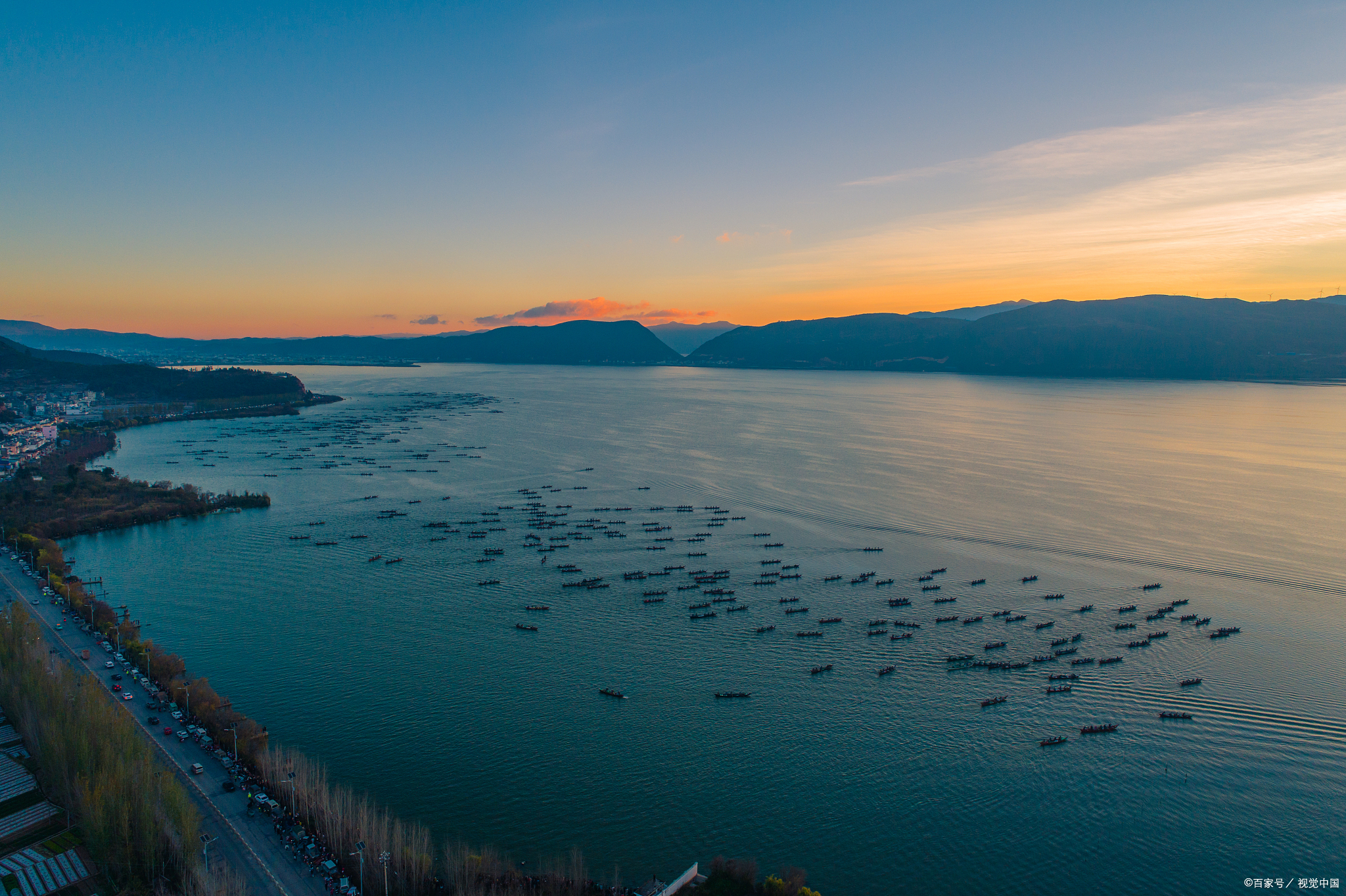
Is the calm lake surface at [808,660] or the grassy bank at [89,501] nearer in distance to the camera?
the calm lake surface at [808,660]

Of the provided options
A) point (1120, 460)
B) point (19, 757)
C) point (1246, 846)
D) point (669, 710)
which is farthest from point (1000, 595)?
point (1120, 460)

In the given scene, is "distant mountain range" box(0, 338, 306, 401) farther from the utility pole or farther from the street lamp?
the utility pole

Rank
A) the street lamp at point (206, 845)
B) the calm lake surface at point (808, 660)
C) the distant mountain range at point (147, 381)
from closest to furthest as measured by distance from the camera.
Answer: the street lamp at point (206, 845)
the calm lake surface at point (808, 660)
the distant mountain range at point (147, 381)

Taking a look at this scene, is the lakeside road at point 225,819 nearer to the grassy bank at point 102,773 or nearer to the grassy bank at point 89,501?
the grassy bank at point 102,773

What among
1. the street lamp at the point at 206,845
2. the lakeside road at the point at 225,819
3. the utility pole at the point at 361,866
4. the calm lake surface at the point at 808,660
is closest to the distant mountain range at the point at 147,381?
the calm lake surface at the point at 808,660

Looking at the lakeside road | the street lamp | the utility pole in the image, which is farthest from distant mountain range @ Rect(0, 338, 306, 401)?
the utility pole

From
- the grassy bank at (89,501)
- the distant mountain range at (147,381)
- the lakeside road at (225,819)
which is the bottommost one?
the lakeside road at (225,819)
